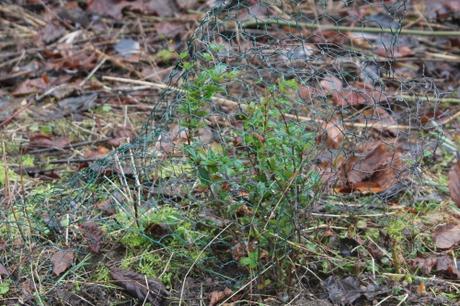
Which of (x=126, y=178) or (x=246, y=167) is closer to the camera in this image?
(x=246, y=167)

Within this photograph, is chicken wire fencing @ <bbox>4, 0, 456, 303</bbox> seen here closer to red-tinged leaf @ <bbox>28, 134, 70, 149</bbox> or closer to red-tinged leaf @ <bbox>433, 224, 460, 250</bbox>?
red-tinged leaf @ <bbox>433, 224, 460, 250</bbox>

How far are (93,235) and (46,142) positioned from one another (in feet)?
2.86

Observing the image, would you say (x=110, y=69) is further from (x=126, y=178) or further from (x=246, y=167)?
(x=246, y=167)

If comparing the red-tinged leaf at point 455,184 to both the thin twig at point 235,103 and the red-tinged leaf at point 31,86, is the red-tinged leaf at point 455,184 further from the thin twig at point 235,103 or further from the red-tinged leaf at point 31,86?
the red-tinged leaf at point 31,86

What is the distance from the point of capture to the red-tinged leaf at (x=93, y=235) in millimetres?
2291

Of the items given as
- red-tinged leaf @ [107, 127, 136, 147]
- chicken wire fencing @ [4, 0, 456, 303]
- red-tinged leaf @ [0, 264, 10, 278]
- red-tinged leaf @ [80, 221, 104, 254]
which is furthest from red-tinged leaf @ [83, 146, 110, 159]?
red-tinged leaf @ [0, 264, 10, 278]

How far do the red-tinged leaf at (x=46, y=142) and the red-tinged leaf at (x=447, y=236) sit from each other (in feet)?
4.91

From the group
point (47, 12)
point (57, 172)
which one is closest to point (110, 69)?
point (47, 12)

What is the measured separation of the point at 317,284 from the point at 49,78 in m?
2.02

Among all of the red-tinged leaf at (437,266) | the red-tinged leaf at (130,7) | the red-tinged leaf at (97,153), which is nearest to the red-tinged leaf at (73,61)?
the red-tinged leaf at (130,7)

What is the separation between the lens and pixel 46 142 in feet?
10.1

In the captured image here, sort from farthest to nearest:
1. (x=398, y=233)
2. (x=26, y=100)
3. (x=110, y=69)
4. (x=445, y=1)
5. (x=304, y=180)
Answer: (x=445, y=1) → (x=110, y=69) → (x=26, y=100) → (x=398, y=233) → (x=304, y=180)

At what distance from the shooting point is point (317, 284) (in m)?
2.20

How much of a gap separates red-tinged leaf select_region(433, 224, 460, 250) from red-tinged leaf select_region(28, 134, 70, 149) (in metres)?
1.50
